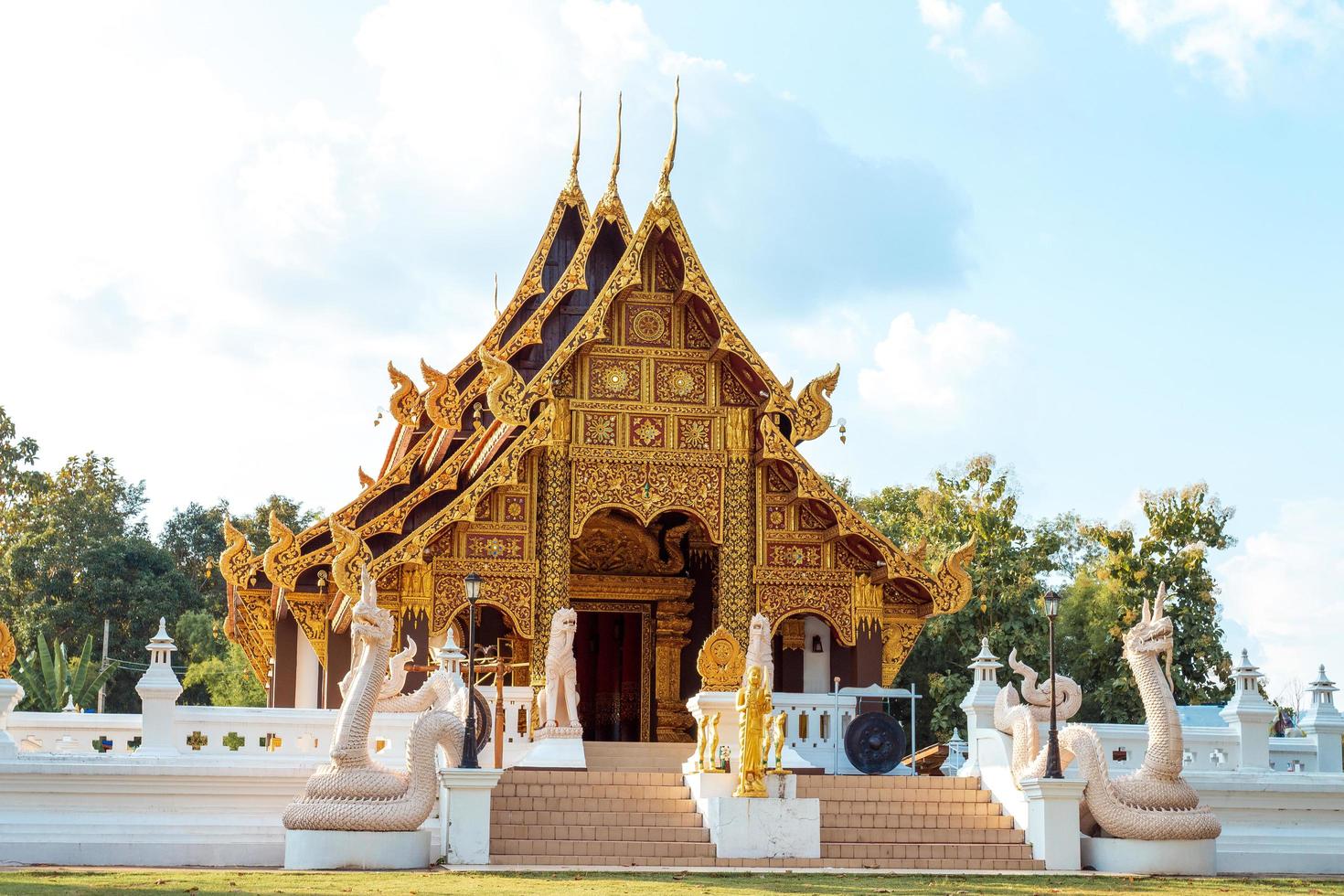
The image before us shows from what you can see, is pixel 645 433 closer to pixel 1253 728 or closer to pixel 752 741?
pixel 752 741

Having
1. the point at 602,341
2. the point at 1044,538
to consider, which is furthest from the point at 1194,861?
the point at 1044,538

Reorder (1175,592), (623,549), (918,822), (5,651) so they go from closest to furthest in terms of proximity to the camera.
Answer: (918,822)
(5,651)
(623,549)
(1175,592)

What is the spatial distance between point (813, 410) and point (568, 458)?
2654 millimetres

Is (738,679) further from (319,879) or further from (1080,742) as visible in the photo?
(319,879)

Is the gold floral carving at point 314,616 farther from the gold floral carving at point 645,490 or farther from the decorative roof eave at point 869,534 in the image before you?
the decorative roof eave at point 869,534

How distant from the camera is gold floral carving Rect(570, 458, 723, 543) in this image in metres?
19.2

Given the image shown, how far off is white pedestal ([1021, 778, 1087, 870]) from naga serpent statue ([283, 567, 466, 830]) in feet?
15.7

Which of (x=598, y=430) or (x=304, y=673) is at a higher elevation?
(x=598, y=430)

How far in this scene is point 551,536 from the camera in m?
19.0

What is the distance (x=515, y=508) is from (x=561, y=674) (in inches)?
84.0

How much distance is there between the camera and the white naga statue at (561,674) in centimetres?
1762

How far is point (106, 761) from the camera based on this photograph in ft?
49.5

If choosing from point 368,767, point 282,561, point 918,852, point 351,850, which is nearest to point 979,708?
point 918,852

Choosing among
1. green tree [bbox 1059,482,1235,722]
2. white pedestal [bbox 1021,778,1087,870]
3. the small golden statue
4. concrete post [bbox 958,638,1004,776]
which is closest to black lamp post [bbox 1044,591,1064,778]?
white pedestal [bbox 1021,778,1087,870]
